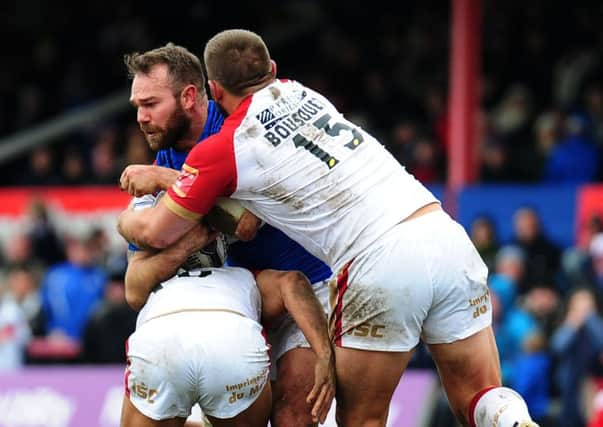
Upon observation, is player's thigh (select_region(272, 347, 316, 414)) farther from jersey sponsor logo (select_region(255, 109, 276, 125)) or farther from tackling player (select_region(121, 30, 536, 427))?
jersey sponsor logo (select_region(255, 109, 276, 125))

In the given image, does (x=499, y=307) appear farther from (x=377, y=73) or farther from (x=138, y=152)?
(x=377, y=73)

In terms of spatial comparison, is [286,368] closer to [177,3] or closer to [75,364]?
[75,364]

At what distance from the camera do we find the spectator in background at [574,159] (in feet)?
47.9

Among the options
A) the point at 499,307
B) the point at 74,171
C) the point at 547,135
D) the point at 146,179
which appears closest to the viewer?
the point at 146,179

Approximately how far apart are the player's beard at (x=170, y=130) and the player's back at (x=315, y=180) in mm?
335

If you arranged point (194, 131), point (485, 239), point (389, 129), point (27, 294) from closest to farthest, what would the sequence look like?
1. point (194, 131)
2. point (485, 239)
3. point (27, 294)
4. point (389, 129)

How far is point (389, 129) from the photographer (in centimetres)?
1641

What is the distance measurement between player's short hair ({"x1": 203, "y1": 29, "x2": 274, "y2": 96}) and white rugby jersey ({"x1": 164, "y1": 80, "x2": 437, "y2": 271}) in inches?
3.5

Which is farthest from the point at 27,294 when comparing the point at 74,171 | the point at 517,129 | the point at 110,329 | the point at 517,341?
the point at 517,129

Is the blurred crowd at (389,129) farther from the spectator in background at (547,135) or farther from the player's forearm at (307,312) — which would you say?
the player's forearm at (307,312)

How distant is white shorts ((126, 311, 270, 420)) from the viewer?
596cm

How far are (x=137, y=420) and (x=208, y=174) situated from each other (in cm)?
107

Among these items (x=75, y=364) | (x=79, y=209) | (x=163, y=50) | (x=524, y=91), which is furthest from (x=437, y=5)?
(x=163, y=50)

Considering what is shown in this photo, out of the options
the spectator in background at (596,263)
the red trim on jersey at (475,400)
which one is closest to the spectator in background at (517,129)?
the spectator in background at (596,263)
